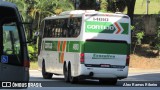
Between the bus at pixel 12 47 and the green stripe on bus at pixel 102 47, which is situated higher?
the bus at pixel 12 47

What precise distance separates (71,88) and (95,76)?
7.08 feet

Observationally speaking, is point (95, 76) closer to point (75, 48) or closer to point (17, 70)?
point (75, 48)

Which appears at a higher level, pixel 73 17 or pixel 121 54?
pixel 73 17

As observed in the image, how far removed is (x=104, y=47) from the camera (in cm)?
2227

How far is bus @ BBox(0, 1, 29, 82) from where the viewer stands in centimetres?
1225

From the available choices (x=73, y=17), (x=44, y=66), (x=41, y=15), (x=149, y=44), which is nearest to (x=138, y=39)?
(x=149, y=44)

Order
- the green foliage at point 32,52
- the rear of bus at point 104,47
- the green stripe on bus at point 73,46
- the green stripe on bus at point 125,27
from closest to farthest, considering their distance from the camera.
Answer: the rear of bus at point 104,47, the green stripe on bus at point 73,46, the green stripe on bus at point 125,27, the green foliage at point 32,52

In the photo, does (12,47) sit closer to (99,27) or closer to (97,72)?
(97,72)

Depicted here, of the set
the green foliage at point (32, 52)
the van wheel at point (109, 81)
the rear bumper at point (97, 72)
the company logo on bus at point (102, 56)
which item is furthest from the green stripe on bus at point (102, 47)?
the green foliage at point (32, 52)

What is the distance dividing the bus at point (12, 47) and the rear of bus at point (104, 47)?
370 inches

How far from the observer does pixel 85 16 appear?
22578mm

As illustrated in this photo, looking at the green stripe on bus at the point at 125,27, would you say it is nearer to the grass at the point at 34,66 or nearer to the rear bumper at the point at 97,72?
the rear bumper at the point at 97,72

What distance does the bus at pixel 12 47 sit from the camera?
40.2 ft

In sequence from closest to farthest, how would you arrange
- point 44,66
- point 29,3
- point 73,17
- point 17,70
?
point 17,70
point 73,17
point 44,66
point 29,3
